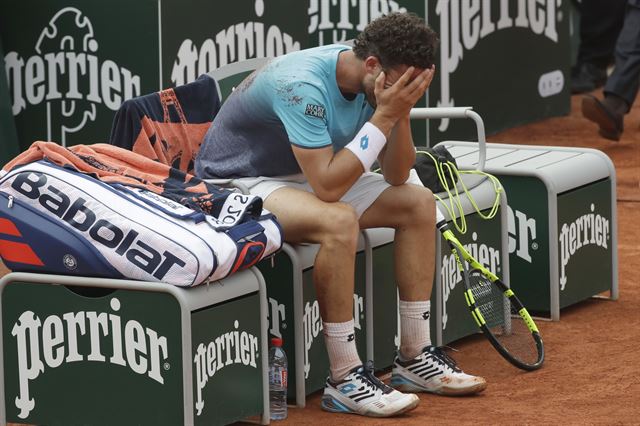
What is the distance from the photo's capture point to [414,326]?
5.68 metres

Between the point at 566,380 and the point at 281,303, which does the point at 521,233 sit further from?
the point at 281,303

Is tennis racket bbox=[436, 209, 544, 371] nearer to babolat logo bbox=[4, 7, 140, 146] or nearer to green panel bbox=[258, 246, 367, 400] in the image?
green panel bbox=[258, 246, 367, 400]

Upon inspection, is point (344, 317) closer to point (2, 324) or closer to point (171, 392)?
point (171, 392)

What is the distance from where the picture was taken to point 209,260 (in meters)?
4.90

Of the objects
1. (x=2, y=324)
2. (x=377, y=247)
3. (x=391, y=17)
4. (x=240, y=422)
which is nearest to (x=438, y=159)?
(x=377, y=247)

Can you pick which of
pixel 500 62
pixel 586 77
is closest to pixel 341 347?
pixel 500 62

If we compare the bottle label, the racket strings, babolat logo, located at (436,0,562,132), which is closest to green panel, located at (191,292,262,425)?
the bottle label

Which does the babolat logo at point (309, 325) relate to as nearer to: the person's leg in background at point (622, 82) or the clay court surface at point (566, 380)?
the clay court surface at point (566, 380)

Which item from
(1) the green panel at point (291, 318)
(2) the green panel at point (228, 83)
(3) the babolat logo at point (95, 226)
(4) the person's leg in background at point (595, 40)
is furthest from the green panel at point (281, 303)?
(4) the person's leg in background at point (595, 40)

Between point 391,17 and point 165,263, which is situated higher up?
point 391,17

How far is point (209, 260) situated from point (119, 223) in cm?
31

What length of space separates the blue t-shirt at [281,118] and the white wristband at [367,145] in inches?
3.6

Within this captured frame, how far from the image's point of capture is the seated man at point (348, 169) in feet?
17.5

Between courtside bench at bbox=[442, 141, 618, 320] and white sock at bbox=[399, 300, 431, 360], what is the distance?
1.21 metres
